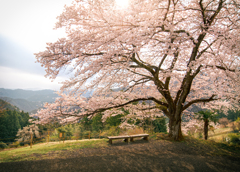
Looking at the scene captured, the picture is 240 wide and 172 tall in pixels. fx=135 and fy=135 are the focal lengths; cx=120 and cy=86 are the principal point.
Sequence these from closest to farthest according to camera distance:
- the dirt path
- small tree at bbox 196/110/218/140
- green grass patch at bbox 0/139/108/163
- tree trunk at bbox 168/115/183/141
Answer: the dirt path, green grass patch at bbox 0/139/108/163, tree trunk at bbox 168/115/183/141, small tree at bbox 196/110/218/140

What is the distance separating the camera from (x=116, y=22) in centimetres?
434

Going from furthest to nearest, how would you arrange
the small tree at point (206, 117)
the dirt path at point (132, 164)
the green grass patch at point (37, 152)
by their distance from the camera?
the small tree at point (206, 117)
the green grass patch at point (37, 152)
the dirt path at point (132, 164)

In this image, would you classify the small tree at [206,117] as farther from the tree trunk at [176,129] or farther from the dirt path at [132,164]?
the dirt path at [132,164]

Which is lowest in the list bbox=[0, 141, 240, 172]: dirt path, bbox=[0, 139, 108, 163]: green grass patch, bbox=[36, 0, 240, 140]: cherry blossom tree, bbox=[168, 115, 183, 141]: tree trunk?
bbox=[0, 139, 108, 163]: green grass patch

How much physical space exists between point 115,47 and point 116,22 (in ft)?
2.56

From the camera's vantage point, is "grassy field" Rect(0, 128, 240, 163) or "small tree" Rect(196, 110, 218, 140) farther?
"small tree" Rect(196, 110, 218, 140)

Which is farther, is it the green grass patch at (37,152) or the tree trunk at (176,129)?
the tree trunk at (176,129)

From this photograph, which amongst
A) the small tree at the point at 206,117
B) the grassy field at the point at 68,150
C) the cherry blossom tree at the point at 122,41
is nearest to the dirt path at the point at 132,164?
the grassy field at the point at 68,150

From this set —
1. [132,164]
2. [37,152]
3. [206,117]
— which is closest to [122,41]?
[132,164]

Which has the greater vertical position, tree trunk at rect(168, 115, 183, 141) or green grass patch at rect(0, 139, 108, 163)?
tree trunk at rect(168, 115, 183, 141)

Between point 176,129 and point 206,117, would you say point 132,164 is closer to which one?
point 176,129

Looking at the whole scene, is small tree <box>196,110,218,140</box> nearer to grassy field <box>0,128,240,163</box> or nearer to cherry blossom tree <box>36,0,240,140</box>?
grassy field <box>0,128,240,163</box>

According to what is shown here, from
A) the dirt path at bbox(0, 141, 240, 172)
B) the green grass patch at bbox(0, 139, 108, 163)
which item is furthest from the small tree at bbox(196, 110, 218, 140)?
the green grass patch at bbox(0, 139, 108, 163)

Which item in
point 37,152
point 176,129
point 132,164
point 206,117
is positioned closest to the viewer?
point 132,164
